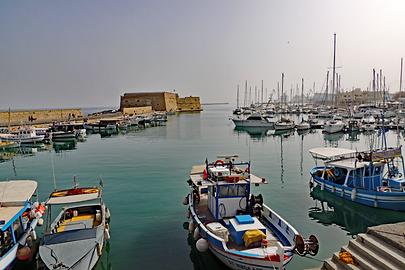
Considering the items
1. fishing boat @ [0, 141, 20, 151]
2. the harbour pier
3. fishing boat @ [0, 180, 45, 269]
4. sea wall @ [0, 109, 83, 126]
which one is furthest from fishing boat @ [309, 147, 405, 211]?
sea wall @ [0, 109, 83, 126]

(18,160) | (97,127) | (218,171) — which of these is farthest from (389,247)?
(97,127)

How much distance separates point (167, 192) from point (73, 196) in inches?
320

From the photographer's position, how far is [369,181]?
16.2 meters

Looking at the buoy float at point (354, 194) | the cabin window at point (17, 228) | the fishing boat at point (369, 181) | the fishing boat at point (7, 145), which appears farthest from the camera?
the fishing boat at point (7, 145)

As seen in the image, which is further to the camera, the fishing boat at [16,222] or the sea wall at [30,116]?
the sea wall at [30,116]

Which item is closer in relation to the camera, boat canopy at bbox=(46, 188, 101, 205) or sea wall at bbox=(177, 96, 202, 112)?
boat canopy at bbox=(46, 188, 101, 205)

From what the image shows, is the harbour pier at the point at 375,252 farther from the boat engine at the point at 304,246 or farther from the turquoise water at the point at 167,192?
the turquoise water at the point at 167,192

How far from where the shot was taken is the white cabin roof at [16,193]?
11062 millimetres

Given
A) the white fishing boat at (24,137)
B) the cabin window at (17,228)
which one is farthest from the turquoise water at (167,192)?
the white fishing boat at (24,137)

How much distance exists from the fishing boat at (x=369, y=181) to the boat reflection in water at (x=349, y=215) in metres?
0.31

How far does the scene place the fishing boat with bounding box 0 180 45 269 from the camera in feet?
31.8

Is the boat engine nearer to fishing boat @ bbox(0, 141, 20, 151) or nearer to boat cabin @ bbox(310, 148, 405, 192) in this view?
boat cabin @ bbox(310, 148, 405, 192)

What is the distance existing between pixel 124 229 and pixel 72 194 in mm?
2990

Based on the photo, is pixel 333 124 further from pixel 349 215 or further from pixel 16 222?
pixel 16 222
